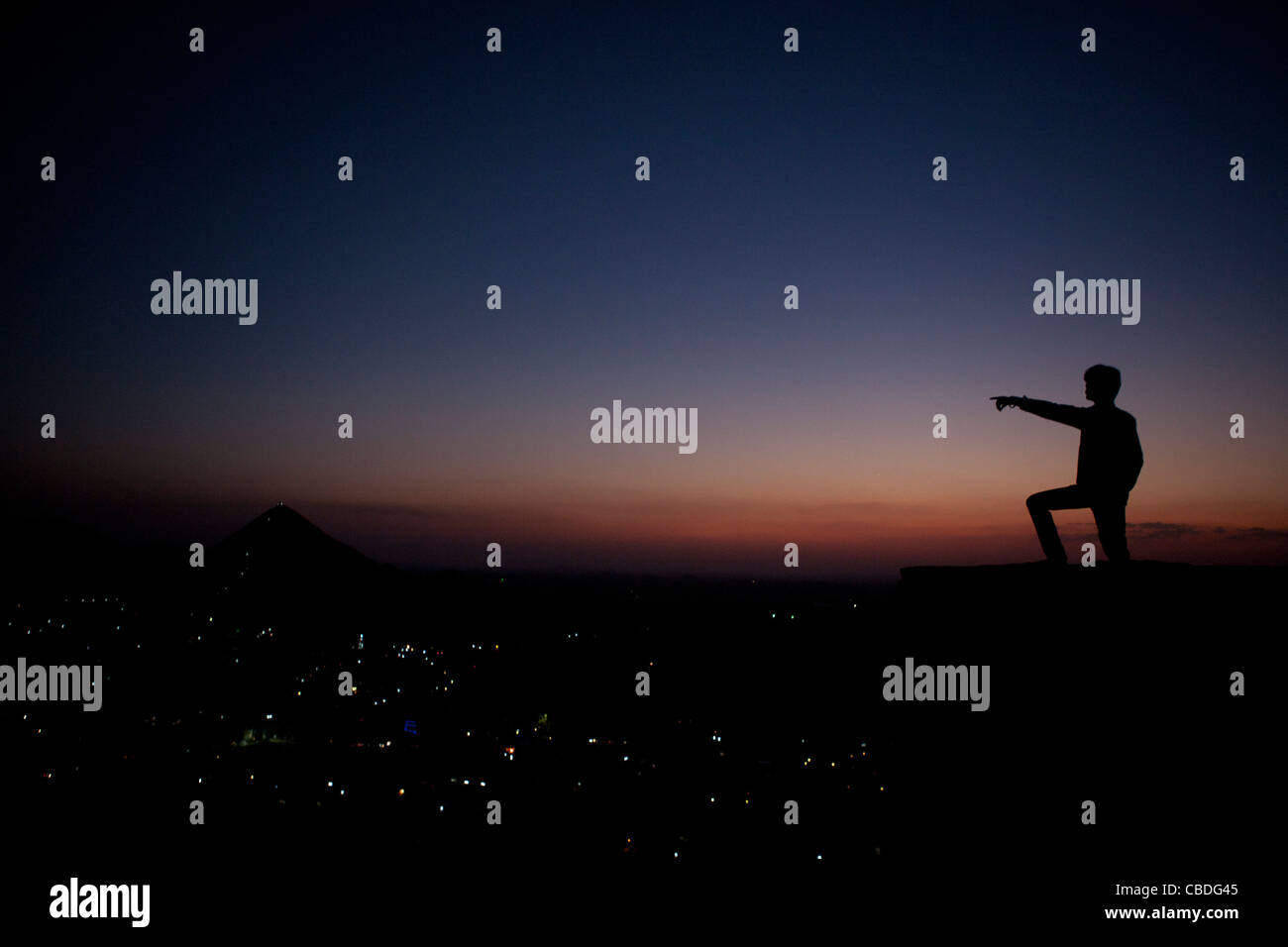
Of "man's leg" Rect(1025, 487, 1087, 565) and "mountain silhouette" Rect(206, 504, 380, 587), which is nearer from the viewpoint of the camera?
"man's leg" Rect(1025, 487, 1087, 565)

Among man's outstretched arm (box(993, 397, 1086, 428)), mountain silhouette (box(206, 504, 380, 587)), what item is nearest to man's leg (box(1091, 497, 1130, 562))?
man's outstretched arm (box(993, 397, 1086, 428))

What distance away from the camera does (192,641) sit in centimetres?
1462

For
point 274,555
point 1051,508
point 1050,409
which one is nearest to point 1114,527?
point 1051,508

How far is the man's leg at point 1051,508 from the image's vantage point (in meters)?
4.55

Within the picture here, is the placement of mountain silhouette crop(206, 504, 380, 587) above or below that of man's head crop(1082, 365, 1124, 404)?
below

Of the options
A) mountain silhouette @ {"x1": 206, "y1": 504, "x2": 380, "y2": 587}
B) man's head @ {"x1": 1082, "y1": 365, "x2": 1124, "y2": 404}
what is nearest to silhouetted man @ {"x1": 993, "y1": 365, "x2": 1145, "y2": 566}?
man's head @ {"x1": 1082, "y1": 365, "x2": 1124, "y2": 404}

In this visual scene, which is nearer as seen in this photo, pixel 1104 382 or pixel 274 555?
pixel 1104 382

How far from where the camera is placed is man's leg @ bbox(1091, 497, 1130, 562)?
4410 mm

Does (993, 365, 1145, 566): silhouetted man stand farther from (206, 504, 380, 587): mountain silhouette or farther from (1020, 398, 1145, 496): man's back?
(206, 504, 380, 587): mountain silhouette

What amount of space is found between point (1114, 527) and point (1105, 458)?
1.59ft

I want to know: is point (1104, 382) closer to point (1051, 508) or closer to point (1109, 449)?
point (1109, 449)

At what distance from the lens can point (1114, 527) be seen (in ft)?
14.5

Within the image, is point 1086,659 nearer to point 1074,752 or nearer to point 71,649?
point 1074,752

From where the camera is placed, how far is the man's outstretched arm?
4.51 meters
